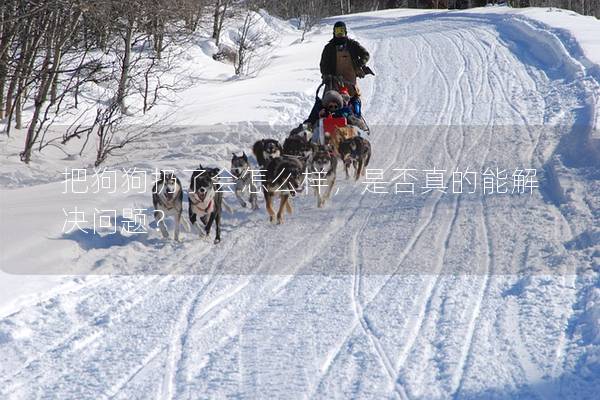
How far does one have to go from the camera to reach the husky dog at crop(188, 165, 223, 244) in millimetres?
9445

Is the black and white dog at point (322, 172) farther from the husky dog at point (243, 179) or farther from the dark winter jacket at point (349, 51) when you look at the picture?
the dark winter jacket at point (349, 51)

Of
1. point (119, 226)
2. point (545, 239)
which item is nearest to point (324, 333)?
point (545, 239)

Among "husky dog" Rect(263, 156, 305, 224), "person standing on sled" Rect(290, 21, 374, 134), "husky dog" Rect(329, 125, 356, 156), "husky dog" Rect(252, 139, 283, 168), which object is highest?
"person standing on sled" Rect(290, 21, 374, 134)

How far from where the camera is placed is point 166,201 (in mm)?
9398

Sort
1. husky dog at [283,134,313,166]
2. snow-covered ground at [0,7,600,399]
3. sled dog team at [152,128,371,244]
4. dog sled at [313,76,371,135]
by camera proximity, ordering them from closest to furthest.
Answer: snow-covered ground at [0,7,600,399] < sled dog team at [152,128,371,244] < husky dog at [283,134,313,166] < dog sled at [313,76,371,135]

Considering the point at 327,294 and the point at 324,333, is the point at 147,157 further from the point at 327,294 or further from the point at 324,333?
the point at 324,333

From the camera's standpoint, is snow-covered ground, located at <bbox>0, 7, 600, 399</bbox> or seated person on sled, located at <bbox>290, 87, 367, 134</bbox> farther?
seated person on sled, located at <bbox>290, 87, 367, 134</bbox>

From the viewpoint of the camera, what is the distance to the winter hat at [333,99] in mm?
12977

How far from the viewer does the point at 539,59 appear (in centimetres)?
2269

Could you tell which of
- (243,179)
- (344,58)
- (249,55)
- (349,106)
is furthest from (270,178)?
(249,55)

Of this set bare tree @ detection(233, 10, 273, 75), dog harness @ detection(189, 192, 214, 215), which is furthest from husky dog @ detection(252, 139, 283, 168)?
bare tree @ detection(233, 10, 273, 75)

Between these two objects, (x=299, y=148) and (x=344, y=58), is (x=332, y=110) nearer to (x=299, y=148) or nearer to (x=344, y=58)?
(x=344, y=58)

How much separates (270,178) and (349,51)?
479cm

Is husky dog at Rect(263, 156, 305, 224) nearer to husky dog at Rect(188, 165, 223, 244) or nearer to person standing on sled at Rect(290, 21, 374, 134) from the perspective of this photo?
husky dog at Rect(188, 165, 223, 244)
